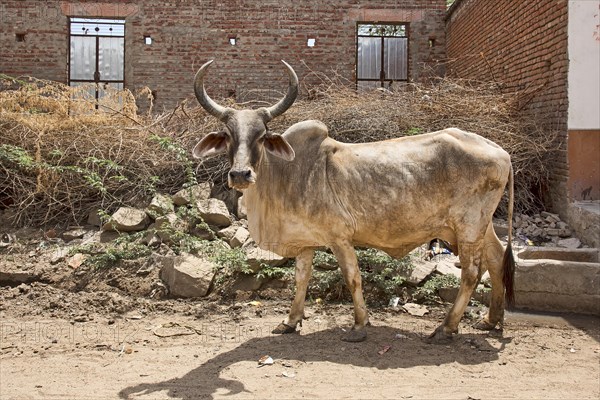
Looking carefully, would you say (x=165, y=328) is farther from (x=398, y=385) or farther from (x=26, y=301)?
(x=398, y=385)

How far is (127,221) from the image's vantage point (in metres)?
7.75

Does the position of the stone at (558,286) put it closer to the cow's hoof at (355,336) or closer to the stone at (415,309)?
the stone at (415,309)

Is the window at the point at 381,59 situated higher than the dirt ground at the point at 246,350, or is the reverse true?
the window at the point at 381,59

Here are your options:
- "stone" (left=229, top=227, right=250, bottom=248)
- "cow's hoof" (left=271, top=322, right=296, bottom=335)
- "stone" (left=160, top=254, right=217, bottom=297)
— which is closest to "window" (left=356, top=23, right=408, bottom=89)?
"stone" (left=229, top=227, right=250, bottom=248)

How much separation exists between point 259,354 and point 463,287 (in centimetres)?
187

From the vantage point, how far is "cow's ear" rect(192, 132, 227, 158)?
4.82 meters

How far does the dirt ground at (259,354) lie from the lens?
13.8 feet

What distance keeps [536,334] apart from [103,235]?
5371 mm

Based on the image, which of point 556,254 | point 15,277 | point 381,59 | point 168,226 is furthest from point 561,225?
point 381,59

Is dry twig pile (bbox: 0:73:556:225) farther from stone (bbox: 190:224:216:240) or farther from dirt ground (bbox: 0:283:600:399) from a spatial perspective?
dirt ground (bbox: 0:283:600:399)

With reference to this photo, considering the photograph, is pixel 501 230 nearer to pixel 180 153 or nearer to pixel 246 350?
pixel 246 350

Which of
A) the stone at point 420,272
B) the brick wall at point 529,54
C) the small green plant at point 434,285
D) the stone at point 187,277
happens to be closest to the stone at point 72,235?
the stone at point 187,277

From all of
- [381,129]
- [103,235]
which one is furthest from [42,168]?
[381,129]

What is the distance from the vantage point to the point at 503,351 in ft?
16.6
